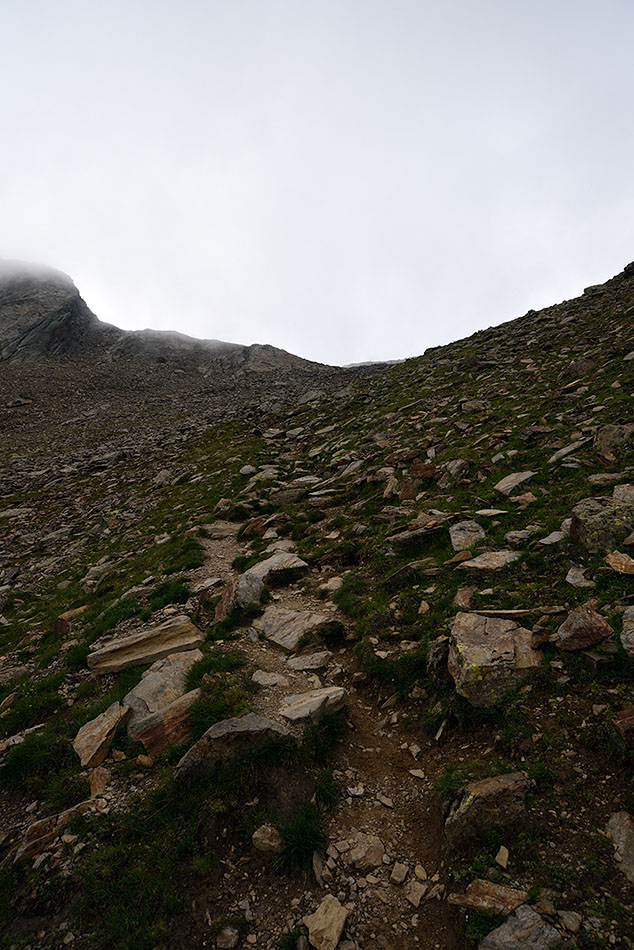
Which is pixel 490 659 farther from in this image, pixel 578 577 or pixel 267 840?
pixel 267 840

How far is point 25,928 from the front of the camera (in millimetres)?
4934

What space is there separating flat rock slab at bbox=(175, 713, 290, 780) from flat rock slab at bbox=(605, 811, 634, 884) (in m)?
4.25

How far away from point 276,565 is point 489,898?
30.1 ft

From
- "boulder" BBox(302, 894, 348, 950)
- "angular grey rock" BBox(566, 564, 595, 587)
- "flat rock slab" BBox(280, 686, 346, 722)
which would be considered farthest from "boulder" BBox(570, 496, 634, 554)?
"boulder" BBox(302, 894, 348, 950)

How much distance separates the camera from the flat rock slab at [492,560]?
914cm

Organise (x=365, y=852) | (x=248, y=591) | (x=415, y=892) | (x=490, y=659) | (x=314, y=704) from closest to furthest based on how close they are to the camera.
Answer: (x=415, y=892) → (x=365, y=852) → (x=490, y=659) → (x=314, y=704) → (x=248, y=591)

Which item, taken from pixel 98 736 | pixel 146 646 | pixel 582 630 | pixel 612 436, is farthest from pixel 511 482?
pixel 98 736

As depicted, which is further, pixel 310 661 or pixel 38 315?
pixel 38 315

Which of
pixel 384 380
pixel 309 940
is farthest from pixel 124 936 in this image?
pixel 384 380

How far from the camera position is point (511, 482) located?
1280 centimetres

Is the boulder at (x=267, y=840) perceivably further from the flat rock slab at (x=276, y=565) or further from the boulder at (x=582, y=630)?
the flat rock slab at (x=276, y=565)

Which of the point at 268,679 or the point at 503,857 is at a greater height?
the point at 268,679

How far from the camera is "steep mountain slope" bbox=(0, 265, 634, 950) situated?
15.7ft

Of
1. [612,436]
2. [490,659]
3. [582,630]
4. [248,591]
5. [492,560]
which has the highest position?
[612,436]
